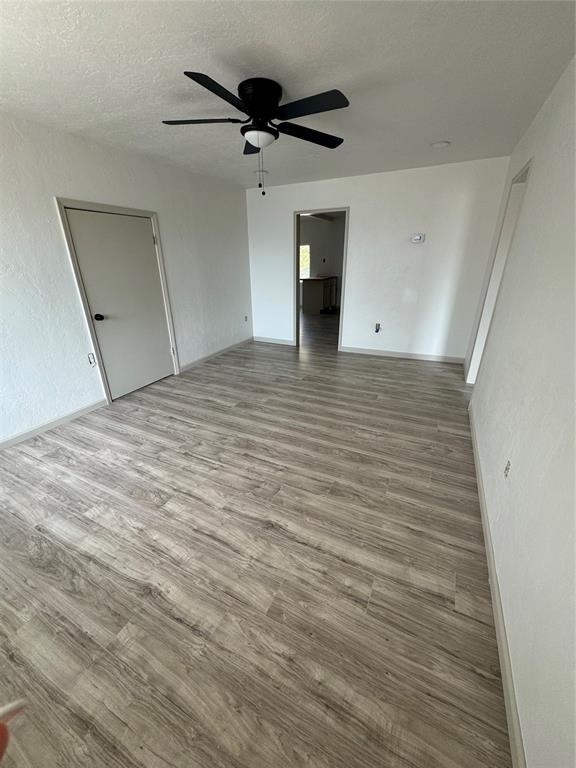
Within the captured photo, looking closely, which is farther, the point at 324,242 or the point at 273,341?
the point at 324,242

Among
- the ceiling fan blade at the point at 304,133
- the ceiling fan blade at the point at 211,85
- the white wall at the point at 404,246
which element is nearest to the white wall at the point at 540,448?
the ceiling fan blade at the point at 304,133

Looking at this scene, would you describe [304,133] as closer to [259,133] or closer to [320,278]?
[259,133]

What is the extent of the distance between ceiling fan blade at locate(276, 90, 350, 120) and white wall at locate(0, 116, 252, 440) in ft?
6.77

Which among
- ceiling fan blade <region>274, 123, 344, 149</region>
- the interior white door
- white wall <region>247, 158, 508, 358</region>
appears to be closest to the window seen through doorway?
white wall <region>247, 158, 508, 358</region>

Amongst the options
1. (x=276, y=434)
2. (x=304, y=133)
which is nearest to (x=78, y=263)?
(x=304, y=133)

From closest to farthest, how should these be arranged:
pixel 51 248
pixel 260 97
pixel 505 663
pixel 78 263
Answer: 1. pixel 505 663
2. pixel 260 97
3. pixel 51 248
4. pixel 78 263

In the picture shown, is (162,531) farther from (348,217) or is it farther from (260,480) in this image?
(348,217)

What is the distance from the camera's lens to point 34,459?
8.11 feet

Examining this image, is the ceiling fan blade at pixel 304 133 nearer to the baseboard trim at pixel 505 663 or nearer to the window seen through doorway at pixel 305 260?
the baseboard trim at pixel 505 663

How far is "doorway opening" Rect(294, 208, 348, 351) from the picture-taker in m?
6.38

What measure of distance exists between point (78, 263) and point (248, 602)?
318 cm

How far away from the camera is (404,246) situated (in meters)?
4.18

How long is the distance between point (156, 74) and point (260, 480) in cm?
267

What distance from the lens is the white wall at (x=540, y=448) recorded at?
33.8 inches
